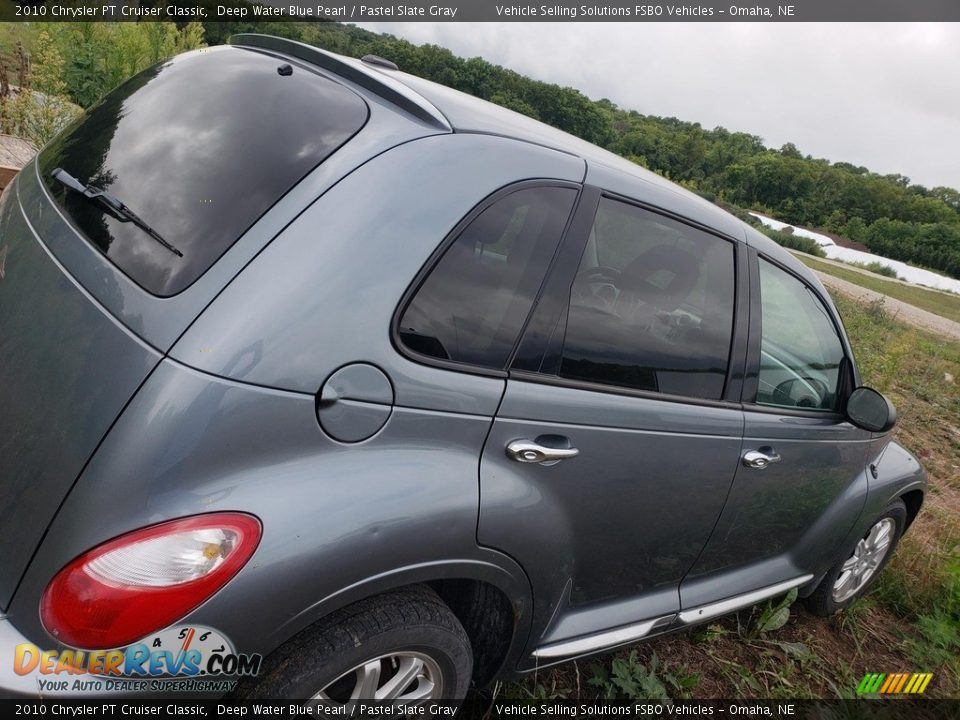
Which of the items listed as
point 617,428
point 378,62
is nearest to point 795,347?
point 617,428

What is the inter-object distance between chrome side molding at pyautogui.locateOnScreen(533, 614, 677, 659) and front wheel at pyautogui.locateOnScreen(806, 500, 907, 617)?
137 centimetres

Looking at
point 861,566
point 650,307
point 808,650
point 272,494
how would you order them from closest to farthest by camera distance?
point 272,494 → point 650,307 → point 808,650 → point 861,566

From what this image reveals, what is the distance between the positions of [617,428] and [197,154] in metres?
1.35

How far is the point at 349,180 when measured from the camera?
1540 mm

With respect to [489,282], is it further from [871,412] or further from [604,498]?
[871,412]

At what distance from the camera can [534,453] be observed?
1746mm

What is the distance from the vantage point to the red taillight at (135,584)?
49.9 inches

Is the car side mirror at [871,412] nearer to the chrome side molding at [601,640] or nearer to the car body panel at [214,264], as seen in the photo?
the chrome side molding at [601,640]

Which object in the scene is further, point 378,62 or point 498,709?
point 378,62

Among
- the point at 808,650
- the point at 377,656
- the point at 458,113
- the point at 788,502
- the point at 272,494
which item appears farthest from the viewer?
the point at 808,650

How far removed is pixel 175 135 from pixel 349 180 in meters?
0.57

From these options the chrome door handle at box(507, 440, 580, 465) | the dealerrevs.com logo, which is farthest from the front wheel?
Answer: the dealerrevs.com logo

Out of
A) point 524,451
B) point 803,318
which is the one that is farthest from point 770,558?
point 524,451

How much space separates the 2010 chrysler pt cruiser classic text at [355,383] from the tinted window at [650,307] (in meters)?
0.01
